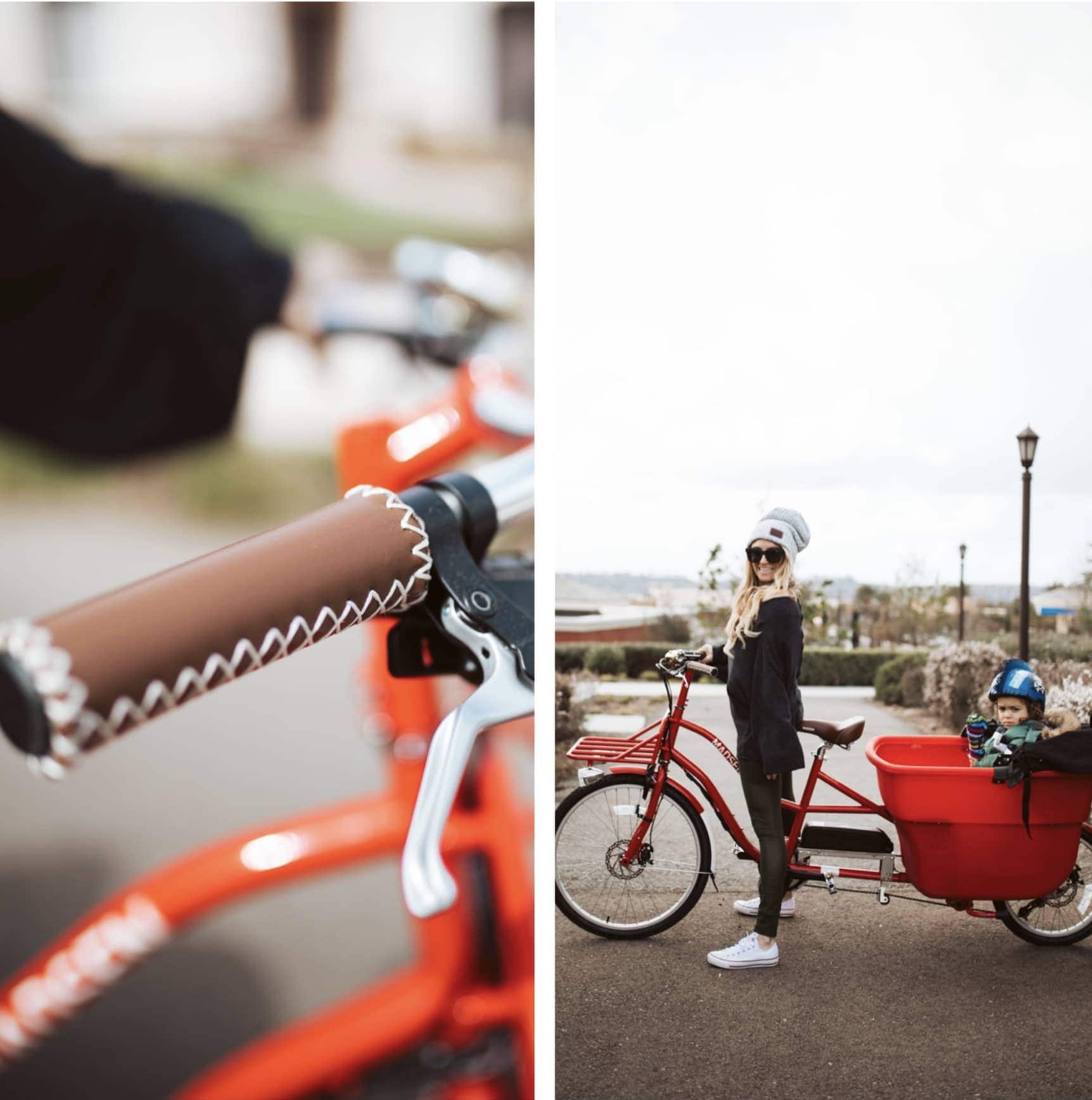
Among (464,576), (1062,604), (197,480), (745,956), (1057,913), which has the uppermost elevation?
(197,480)

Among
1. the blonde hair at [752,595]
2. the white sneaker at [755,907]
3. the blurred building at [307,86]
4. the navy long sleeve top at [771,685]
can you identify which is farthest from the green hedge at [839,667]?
the blurred building at [307,86]

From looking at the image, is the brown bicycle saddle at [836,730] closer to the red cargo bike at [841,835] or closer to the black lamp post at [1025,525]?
the red cargo bike at [841,835]

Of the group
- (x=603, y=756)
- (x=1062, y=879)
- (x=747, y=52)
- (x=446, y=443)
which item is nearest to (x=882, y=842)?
(x=1062, y=879)

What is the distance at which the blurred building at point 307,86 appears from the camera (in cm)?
204

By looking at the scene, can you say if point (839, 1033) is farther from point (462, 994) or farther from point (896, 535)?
point (896, 535)

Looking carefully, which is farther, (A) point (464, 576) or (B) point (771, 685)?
(B) point (771, 685)

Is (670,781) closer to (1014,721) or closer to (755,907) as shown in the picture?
(755,907)

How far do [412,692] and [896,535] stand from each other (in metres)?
1.07

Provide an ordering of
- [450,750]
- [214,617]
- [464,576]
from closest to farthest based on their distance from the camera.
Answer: [214,617]
[450,750]
[464,576]

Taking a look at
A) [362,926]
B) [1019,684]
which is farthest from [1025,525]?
[362,926]

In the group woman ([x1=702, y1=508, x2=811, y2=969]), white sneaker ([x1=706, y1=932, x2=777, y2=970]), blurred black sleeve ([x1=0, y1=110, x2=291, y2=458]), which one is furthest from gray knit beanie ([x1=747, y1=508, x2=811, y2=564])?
blurred black sleeve ([x1=0, y1=110, x2=291, y2=458])

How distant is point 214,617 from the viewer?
126cm

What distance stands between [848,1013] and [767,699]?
67 centimetres

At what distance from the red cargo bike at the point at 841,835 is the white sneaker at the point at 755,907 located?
2.1 inches
